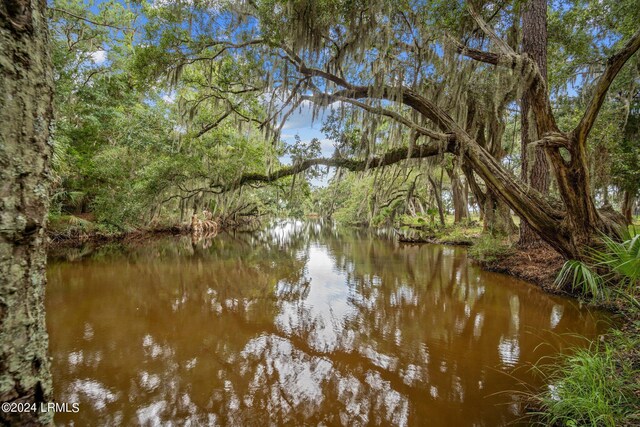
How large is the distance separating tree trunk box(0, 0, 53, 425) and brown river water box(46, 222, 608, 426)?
1.63 meters

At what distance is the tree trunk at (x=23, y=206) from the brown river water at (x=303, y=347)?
1.63m

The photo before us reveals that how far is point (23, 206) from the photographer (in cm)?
111

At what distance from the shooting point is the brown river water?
97.2 inches

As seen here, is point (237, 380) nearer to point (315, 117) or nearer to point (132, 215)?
point (315, 117)

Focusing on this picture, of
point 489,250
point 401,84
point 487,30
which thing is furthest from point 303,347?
point 489,250

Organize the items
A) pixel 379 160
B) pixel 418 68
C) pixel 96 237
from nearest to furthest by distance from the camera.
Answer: pixel 418 68, pixel 379 160, pixel 96 237

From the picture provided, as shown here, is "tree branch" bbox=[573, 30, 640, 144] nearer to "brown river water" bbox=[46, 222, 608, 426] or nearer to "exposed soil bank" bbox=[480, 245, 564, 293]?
"exposed soil bank" bbox=[480, 245, 564, 293]

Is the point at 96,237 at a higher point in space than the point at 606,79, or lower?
lower

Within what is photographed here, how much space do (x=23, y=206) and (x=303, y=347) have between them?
3.14 m

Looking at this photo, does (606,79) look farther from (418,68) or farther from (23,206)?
(23,206)

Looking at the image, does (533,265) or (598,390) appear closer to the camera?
(598,390)

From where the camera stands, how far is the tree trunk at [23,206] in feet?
3.41

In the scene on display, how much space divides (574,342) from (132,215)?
1708cm

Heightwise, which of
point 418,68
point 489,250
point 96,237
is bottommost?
point 96,237
